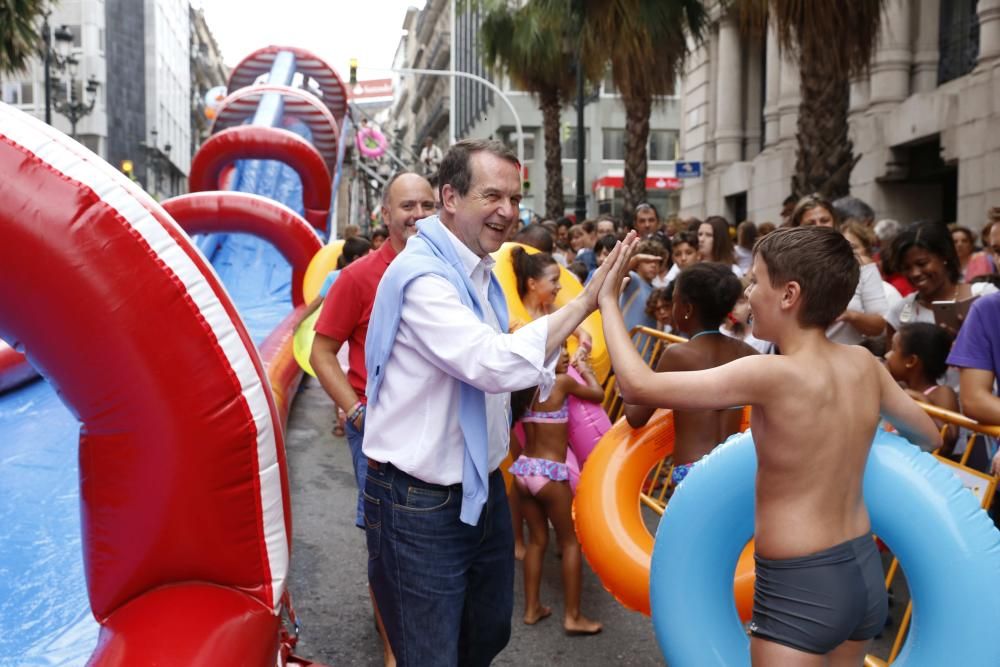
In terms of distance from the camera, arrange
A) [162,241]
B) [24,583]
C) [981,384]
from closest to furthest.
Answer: [162,241], [981,384], [24,583]

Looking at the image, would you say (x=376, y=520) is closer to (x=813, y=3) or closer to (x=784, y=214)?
(x=784, y=214)

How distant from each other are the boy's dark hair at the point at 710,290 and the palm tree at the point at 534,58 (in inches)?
592

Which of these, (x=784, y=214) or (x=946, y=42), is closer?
(x=784, y=214)

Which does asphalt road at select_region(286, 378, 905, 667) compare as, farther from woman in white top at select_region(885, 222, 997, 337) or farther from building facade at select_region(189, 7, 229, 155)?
building facade at select_region(189, 7, 229, 155)

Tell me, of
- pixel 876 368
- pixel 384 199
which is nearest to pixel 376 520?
pixel 876 368

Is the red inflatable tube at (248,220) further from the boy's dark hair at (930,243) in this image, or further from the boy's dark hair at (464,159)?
the boy's dark hair at (464,159)

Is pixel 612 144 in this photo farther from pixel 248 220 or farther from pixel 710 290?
pixel 710 290

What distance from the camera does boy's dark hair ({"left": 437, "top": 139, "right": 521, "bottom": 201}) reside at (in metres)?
2.92

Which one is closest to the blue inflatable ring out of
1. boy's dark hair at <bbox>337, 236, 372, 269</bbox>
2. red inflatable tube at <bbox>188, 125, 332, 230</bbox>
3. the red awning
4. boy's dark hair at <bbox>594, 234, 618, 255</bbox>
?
boy's dark hair at <bbox>594, 234, 618, 255</bbox>

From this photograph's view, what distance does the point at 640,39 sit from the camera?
566 inches

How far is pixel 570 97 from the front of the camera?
72.9 feet

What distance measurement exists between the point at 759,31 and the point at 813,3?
169cm

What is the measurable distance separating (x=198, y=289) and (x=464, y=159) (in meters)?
0.83

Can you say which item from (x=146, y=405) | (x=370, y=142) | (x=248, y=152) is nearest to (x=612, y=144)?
(x=370, y=142)
